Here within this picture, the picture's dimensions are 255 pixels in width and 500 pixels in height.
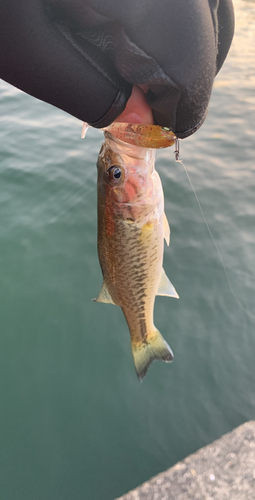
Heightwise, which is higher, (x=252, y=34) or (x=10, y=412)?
(x=252, y=34)

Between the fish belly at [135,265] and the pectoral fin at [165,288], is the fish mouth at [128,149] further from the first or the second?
the pectoral fin at [165,288]

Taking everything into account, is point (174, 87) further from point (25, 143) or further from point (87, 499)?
point (25, 143)

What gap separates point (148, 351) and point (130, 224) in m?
0.99

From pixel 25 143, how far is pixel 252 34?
10484 mm

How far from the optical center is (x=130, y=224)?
1.71 meters

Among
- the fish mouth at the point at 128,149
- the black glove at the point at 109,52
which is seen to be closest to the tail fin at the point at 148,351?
the fish mouth at the point at 128,149

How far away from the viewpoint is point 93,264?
443cm

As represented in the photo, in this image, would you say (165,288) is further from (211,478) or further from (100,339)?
(100,339)

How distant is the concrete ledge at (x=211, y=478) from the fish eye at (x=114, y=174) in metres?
2.01

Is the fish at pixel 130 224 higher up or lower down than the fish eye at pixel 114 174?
lower down

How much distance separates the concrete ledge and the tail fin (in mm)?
742

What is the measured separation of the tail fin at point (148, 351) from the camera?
7.32 feet

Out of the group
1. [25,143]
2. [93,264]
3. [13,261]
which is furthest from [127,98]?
[25,143]

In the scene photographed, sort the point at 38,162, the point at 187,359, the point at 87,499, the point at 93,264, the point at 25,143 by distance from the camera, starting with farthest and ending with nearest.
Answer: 1. the point at 25,143
2. the point at 38,162
3. the point at 93,264
4. the point at 187,359
5. the point at 87,499
